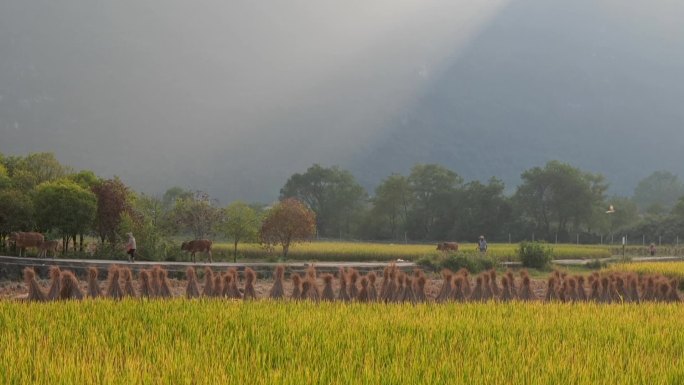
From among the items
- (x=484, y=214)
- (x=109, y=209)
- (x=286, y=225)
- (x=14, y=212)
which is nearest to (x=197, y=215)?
(x=286, y=225)

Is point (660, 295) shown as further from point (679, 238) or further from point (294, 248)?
point (679, 238)

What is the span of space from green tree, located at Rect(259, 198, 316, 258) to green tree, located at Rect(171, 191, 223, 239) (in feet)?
10.1

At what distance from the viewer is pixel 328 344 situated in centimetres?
705

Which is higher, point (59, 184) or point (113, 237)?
point (59, 184)

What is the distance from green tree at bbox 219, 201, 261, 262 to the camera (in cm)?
3831

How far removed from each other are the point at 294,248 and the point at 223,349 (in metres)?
36.7

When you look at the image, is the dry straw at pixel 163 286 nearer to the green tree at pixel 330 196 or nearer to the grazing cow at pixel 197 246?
the grazing cow at pixel 197 246

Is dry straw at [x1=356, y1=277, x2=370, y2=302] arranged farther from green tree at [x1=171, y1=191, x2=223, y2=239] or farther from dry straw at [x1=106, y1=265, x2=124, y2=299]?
green tree at [x1=171, y1=191, x2=223, y2=239]

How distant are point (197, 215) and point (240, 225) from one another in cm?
334

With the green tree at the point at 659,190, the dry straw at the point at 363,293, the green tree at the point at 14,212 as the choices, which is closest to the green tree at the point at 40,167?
the green tree at the point at 14,212

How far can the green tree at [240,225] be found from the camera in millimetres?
38312

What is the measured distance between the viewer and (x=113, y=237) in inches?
1411

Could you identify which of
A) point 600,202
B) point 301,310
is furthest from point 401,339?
point 600,202

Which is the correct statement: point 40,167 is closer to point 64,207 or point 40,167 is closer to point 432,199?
point 64,207
